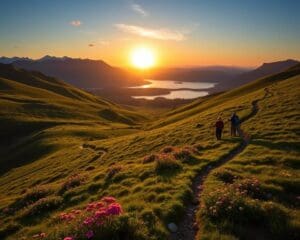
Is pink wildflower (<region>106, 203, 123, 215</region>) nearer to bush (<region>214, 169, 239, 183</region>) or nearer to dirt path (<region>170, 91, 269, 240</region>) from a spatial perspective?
dirt path (<region>170, 91, 269, 240</region>)

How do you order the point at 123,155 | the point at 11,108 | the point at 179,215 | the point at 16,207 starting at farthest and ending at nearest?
the point at 11,108 < the point at 123,155 < the point at 16,207 < the point at 179,215

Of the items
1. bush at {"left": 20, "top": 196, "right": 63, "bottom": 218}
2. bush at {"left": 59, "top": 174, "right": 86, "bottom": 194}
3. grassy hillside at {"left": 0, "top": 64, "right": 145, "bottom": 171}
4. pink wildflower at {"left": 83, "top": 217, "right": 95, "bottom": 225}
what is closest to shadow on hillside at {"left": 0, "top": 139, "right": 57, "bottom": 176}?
grassy hillside at {"left": 0, "top": 64, "right": 145, "bottom": 171}

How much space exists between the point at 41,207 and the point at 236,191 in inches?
483

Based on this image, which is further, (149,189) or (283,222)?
(149,189)

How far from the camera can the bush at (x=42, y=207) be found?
62.5 ft

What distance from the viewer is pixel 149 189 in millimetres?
18297

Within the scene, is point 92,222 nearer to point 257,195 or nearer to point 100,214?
point 100,214

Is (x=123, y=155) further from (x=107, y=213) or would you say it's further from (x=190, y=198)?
(x=107, y=213)

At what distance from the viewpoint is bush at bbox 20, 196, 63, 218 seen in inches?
750

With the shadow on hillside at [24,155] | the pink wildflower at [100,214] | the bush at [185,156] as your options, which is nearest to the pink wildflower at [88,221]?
the pink wildflower at [100,214]

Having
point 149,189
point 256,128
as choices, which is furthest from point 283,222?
point 256,128

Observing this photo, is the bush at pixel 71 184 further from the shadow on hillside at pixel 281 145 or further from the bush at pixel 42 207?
the shadow on hillside at pixel 281 145

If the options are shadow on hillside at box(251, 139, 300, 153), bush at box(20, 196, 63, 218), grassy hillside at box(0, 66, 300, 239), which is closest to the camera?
grassy hillside at box(0, 66, 300, 239)

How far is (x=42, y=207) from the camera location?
19.5 meters
